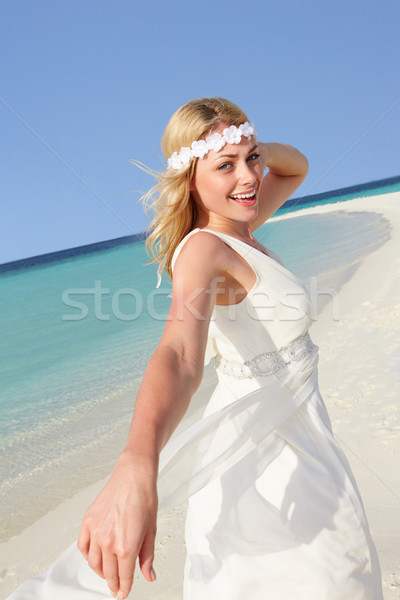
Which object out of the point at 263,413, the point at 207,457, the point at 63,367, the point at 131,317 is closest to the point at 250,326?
the point at 263,413

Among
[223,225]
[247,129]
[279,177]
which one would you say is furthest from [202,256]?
[279,177]

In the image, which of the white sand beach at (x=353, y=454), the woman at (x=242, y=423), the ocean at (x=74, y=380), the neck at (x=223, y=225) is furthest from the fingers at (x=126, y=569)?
the ocean at (x=74, y=380)

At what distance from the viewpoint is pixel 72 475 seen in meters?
5.07

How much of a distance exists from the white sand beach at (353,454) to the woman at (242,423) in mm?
1319

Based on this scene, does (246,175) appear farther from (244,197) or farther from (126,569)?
(126,569)

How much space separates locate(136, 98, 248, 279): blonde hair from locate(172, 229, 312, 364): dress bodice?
31cm

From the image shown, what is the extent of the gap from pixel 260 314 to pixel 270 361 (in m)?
0.17

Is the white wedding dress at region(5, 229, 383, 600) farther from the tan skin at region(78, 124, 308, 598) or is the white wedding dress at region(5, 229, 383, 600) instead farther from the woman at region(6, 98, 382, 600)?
the tan skin at region(78, 124, 308, 598)

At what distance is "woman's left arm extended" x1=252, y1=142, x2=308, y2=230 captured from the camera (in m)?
2.77

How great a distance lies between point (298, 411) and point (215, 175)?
901 millimetres

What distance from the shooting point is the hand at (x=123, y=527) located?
3.19ft

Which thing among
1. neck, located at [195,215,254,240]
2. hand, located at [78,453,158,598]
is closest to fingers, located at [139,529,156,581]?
hand, located at [78,453,158,598]

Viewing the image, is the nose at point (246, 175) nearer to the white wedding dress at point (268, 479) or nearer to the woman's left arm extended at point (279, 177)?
the white wedding dress at point (268, 479)

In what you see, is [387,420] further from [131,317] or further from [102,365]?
[131,317]
